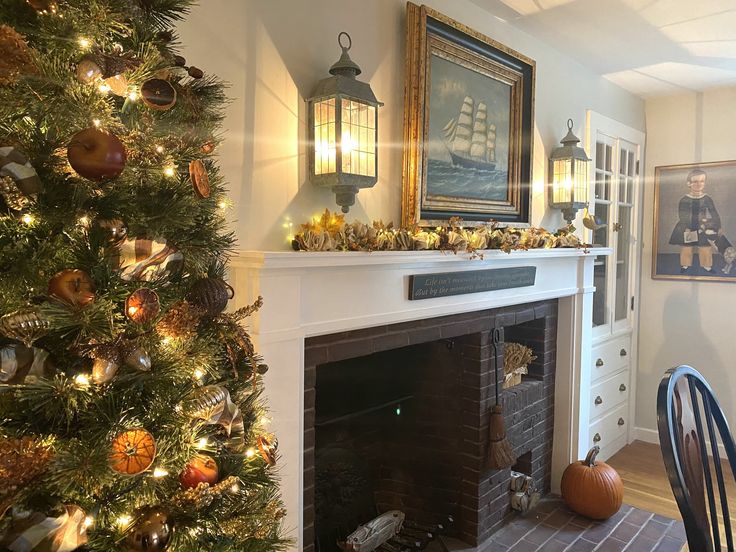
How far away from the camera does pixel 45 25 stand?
81 cm

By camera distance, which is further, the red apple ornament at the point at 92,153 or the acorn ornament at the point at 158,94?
the acorn ornament at the point at 158,94

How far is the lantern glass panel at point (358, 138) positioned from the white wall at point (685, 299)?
3157 millimetres

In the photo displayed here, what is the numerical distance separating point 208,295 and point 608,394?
3.62 m

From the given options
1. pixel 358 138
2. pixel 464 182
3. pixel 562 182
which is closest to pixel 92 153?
pixel 358 138

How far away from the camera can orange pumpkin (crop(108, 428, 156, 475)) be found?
0.77 m

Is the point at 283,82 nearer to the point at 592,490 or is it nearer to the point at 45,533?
the point at 45,533

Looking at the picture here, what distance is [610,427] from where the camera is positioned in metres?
3.94

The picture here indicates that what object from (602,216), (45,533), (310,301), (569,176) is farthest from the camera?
(602,216)

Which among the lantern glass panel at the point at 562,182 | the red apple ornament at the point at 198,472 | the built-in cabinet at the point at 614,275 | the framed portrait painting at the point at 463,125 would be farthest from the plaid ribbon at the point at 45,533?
the built-in cabinet at the point at 614,275

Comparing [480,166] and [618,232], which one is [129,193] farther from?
[618,232]

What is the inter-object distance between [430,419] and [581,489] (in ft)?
3.05

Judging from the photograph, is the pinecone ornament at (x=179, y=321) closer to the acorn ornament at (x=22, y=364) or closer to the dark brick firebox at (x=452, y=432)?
the acorn ornament at (x=22, y=364)

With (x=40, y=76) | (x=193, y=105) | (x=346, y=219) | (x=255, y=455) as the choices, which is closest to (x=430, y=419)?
(x=346, y=219)

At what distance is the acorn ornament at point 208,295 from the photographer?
0.98 metres
